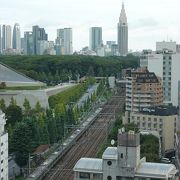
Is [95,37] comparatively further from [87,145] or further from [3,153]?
[3,153]

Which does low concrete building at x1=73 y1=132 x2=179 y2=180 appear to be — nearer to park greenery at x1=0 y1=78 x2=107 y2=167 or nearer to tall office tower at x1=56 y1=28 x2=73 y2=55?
park greenery at x1=0 y1=78 x2=107 y2=167

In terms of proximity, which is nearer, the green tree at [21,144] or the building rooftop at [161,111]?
the green tree at [21,144]

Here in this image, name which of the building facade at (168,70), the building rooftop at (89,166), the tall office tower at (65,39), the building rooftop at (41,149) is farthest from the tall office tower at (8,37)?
the building rooftop at (89,166)

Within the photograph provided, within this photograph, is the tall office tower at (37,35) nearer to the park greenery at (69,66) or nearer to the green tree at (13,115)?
the park greenery at (69,66)

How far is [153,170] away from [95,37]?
12303 centimetres

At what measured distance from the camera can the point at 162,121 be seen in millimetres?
23219

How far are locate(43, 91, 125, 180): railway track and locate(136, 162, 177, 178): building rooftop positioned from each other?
689cm

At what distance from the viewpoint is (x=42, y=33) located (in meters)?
105

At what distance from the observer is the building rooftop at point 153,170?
11.8 m

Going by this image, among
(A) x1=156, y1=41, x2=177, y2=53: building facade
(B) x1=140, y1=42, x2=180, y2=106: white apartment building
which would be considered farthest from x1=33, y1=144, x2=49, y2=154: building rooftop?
(A) x1=156, y1=41, x2=177, y2=53: building facade

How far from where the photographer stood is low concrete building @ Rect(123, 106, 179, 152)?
2315 cm

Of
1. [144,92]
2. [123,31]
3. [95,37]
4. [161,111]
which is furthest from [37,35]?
[161,111]

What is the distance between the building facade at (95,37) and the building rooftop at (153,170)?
11944 cm

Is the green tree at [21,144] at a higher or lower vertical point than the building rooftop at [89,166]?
lower
